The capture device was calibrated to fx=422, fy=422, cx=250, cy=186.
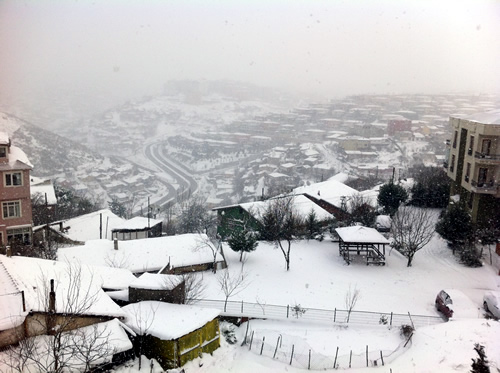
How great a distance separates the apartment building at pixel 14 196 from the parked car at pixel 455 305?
1501 centimetres

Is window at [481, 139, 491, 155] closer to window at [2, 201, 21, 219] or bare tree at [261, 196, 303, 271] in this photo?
bare tree at [261, 196, 303, 271]

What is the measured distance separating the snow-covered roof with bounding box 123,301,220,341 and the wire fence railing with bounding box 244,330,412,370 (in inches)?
59.7

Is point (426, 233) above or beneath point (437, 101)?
beneath

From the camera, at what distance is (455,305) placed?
12000mm

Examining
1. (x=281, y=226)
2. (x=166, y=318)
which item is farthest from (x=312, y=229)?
(x=166, y=318)

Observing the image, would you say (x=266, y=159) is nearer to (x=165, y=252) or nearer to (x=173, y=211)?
(x=173, y=211)

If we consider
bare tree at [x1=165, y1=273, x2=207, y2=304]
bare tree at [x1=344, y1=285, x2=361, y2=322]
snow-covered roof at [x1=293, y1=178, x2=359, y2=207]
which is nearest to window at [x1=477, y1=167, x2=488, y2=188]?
bare tree at [x1=344, y1=285, x2=361, y2=322]

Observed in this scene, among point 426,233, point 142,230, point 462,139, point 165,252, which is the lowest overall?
point 142,230

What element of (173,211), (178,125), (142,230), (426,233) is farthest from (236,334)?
(178,125)

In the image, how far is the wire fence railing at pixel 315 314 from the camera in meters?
11.7

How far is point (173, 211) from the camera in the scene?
1906 inches

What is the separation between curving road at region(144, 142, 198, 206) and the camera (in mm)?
59987

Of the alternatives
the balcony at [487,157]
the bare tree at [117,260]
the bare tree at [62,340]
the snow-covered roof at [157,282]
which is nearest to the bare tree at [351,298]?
the snow-covered roof at [157,282]

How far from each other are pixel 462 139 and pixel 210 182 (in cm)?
4897
